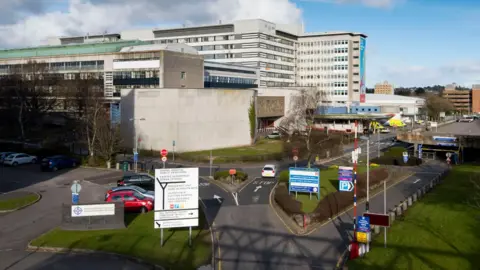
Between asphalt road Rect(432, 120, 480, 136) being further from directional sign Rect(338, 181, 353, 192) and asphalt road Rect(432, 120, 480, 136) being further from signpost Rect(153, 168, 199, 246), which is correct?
signpost Rect(153, 168, 199, 246)

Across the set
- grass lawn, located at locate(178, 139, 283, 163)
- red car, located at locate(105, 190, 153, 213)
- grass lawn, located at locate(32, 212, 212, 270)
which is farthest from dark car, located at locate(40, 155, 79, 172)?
grass lawn, located at locate(32, 212, 212, 270)

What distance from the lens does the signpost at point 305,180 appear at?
31.1 m

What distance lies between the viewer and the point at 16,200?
102 feet

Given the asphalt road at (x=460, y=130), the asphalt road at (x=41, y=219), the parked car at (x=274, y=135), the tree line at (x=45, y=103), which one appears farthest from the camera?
the asphalt road at (x=460, y=130)

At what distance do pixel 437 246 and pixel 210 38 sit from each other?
325 feet

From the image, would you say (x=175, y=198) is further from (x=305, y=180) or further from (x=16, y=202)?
(x=16, y=202)

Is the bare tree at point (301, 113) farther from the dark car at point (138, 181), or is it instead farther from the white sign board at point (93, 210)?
the white sign board at point (93, 210)

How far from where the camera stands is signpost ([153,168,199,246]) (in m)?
21.5

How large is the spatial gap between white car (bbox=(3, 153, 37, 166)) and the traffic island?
15.5 metres

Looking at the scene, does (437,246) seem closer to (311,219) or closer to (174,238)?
(311,219)

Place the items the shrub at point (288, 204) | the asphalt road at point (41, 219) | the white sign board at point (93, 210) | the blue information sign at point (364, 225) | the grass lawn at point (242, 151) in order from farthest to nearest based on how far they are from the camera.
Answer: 1. the grass lawn at point (242, 151)
2. the shrub at point (288, 204)
3. the white sign board at point (93, 210)
4. the blue information sign at point (364, 225)
5. the asphalt road at point (41, 219)

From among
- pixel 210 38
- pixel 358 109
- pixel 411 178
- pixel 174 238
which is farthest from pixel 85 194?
pixel 358 109

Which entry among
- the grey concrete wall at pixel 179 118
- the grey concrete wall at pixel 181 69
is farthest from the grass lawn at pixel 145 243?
the grey concrete wall at pixel 181 69

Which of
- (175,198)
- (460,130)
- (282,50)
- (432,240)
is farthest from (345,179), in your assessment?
(282,50)
